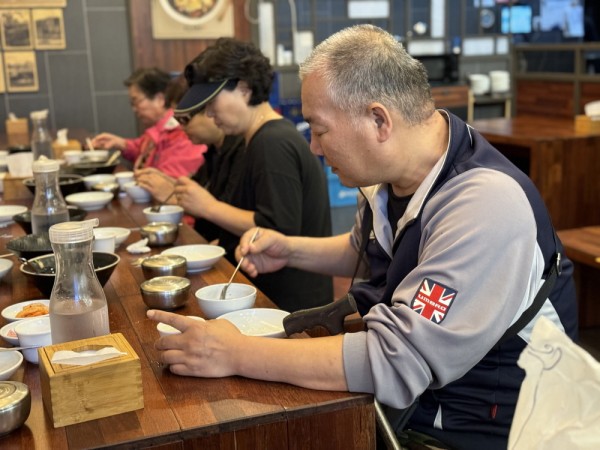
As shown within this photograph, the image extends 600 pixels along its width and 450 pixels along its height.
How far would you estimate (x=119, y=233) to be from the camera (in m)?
2.39

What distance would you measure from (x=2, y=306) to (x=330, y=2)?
20.9 feet

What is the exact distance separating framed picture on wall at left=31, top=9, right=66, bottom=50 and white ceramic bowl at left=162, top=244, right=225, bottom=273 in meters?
4.44

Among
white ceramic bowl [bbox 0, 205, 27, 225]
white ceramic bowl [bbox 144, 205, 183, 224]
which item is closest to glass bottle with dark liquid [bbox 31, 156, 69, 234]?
white ceramic bowl [bbox 144, 205, 183, 224]

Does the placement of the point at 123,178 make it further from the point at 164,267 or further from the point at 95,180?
the point at 164,267

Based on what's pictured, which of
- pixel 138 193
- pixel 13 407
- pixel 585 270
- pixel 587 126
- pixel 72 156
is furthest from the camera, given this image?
pixel 587 126

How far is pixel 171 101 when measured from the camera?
11.6ft

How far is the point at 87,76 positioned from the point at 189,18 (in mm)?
981

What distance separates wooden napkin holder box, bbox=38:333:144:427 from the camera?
1215 mm

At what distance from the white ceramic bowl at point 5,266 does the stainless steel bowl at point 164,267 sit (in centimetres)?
37

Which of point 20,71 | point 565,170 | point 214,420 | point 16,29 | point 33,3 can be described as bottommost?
point 565,170

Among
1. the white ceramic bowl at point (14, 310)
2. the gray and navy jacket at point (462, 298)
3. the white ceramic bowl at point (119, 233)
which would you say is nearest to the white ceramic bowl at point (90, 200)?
the white ceramic bowl at point (119, 233)

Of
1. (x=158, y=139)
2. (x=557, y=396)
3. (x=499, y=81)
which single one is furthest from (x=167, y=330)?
(x=499, y=81)

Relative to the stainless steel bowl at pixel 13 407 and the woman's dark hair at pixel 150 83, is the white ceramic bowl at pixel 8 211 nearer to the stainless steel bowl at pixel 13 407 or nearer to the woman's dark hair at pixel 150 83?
the woman's dark hair at pixel 150 83

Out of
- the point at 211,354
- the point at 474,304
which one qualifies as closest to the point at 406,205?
the point at 474,304
